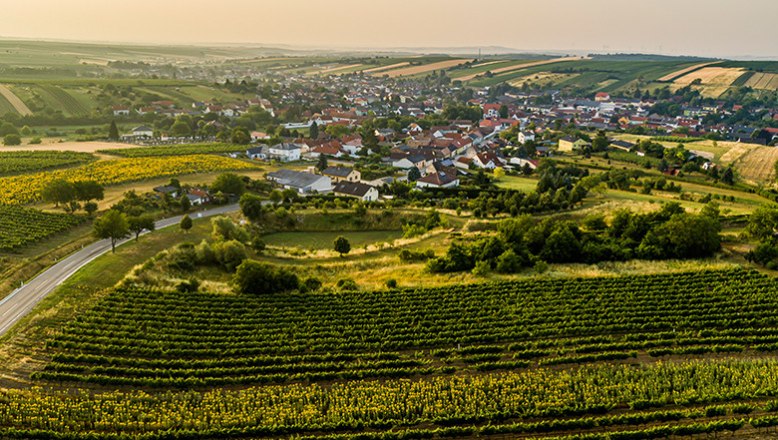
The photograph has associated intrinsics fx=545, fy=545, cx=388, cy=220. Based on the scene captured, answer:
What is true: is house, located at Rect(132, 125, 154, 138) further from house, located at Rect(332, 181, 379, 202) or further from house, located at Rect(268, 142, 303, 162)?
house, located at Rect(332, 181, 379, 202)

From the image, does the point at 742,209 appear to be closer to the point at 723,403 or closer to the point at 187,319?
the point at 723,403

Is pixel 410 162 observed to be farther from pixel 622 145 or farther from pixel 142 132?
pixel 142 132

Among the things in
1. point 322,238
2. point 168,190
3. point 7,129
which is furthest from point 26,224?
point 7,129

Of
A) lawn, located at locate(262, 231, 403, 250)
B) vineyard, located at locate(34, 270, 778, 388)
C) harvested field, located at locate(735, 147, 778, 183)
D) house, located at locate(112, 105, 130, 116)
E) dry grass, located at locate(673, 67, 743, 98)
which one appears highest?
dry grass, located at locate(673, 67, 743, 98)

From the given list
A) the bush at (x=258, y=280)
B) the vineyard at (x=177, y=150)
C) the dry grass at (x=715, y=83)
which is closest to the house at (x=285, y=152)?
the vineyard at (x=177, y=150)

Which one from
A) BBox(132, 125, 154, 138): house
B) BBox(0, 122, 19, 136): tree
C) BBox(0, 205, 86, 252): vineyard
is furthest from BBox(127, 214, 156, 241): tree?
BBox(0, 122, 19, 136): tree

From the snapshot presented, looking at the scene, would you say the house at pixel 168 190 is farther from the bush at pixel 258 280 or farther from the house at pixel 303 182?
the bush at pixel 258 280
